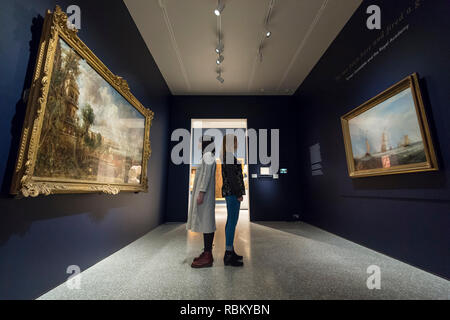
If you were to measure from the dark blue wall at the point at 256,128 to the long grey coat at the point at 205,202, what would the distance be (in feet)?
9.12

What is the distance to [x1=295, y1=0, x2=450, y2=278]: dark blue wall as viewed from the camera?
1612mm

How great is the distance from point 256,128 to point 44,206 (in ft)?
14.5

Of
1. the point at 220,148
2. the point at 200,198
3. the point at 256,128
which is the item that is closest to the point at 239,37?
the point at 256,128

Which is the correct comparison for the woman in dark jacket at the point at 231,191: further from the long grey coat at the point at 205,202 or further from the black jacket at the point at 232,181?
the long grey coat at the point at 205,202

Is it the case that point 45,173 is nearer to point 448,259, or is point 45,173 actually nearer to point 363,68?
point 448,259

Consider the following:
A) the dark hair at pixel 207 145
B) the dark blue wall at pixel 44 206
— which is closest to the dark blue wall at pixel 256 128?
the dark blue wall at pixel 44 206

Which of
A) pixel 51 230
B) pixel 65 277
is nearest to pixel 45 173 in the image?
pixel 51 230

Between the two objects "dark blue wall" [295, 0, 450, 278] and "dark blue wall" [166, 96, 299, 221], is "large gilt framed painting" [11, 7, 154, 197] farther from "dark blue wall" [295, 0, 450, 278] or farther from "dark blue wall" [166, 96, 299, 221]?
"dark blue wall" [295, 0, 450, 278]

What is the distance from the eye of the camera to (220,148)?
2033mm

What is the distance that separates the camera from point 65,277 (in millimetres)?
1481

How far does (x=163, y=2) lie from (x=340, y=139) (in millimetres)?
3548

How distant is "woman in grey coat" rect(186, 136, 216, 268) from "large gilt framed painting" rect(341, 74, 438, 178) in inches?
80.8

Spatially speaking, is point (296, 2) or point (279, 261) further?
point (296, 2)

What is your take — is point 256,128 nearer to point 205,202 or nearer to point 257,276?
point 205,202
